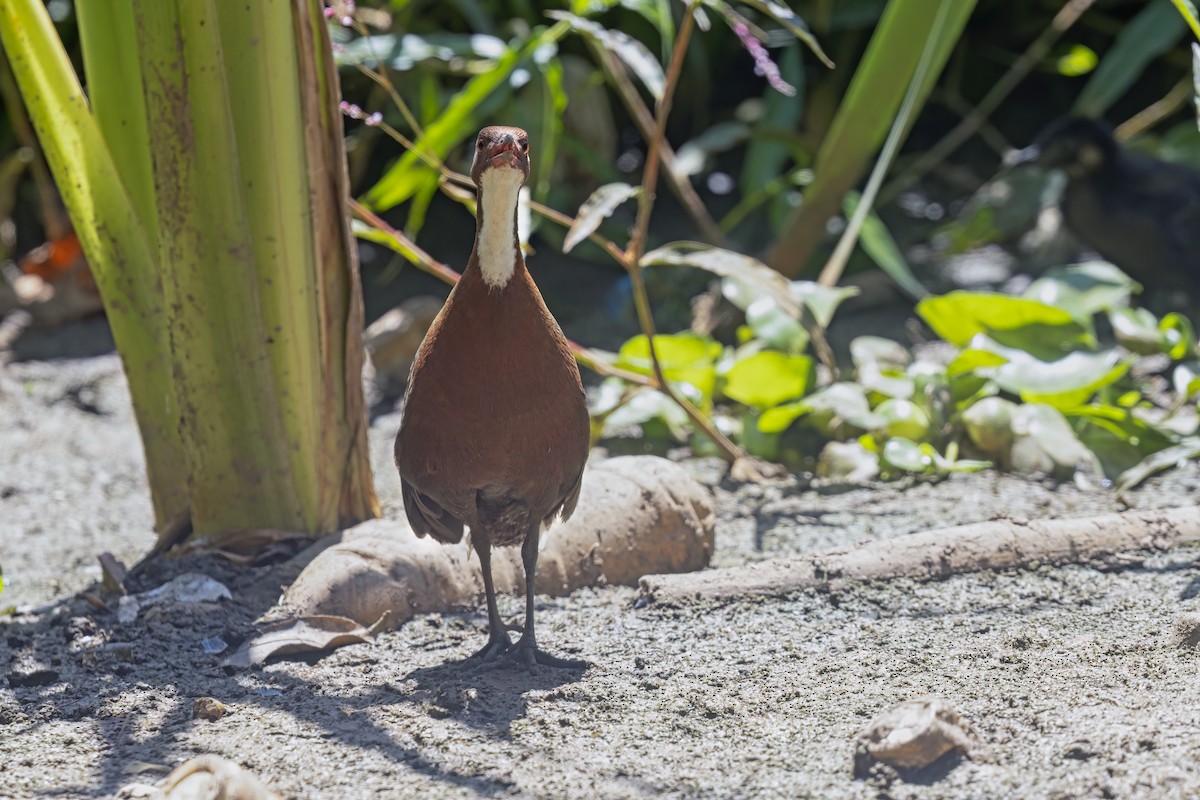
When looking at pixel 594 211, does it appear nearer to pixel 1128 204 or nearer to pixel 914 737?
pixel 914 737

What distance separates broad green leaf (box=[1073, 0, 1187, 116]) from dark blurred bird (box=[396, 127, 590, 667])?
433 centimetres

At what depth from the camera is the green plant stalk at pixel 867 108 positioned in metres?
4.01

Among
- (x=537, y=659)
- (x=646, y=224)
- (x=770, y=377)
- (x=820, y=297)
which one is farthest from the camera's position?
(x=770, y=377)

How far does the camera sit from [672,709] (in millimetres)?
2209

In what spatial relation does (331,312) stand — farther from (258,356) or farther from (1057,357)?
(1057,357)

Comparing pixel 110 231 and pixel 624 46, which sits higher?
pixel 624 46

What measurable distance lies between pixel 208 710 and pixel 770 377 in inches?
90.8

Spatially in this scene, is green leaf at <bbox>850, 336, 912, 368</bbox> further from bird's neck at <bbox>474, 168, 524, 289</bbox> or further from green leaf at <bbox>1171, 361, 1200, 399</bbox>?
bird's neck at <bbox>474, 168, 524, 289</bbox>

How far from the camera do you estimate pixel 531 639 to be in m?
2.52

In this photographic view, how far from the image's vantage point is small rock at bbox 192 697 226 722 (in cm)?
217

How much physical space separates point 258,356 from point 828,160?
234 centimetres

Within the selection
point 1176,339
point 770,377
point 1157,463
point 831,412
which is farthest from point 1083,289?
point 1157,463

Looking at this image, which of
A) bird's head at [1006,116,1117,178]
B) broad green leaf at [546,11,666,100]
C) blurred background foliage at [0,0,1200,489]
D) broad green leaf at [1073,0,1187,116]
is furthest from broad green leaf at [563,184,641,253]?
broad green leaf at [1073,0,1187,116]

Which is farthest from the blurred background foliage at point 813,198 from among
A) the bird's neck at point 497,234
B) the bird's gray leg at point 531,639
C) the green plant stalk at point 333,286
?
the bird's gray leg at point 531,639
